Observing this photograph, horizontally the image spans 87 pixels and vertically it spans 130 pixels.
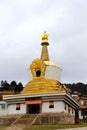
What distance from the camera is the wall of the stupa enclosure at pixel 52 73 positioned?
4820 centimetres

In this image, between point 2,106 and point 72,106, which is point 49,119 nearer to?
point 72,106

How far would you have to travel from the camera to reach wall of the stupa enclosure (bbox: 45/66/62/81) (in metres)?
48.2

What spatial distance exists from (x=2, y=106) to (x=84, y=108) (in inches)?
690

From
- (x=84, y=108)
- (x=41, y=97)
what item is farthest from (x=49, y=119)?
(x=84, y=108)

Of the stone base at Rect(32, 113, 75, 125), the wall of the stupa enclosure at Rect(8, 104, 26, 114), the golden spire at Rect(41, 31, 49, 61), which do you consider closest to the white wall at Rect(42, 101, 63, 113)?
the wall of the stupa enclosure at Rect(8, 104, 26, 114)

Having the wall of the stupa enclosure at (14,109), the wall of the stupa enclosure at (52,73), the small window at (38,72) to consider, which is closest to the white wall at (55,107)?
the wall of the stupa enclosure at (14,109)

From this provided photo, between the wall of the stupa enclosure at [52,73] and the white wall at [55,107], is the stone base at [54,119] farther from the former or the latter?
the wall of the stupa enclosure at [52,73]

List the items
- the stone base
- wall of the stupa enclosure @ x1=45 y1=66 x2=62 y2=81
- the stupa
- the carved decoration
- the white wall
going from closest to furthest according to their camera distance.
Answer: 1. the stone base
2. the white wall
3. the stupa
4. the carved decoration
5. wall of the stupa enclosure @ x1=45 y1=66 x2=62 y2=81

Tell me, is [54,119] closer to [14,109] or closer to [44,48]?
[14,109]

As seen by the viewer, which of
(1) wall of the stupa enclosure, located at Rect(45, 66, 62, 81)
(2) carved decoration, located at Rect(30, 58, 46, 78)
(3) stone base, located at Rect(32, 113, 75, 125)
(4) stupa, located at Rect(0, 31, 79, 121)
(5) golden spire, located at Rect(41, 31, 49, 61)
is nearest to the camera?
(3) stone base, located at Rect(32, 113, 75, 125)

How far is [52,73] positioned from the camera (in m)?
48.5

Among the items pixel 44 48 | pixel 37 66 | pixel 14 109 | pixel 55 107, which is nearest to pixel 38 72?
pixel 37 66

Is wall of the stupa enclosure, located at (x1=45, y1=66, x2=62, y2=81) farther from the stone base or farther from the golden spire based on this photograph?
the stone base

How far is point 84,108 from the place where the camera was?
62156mm
